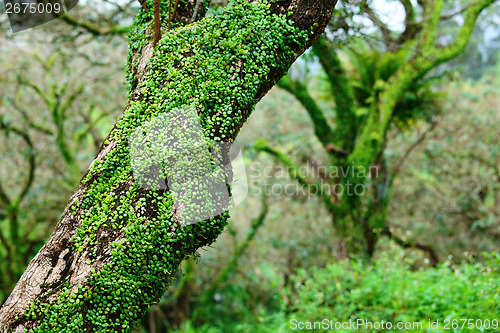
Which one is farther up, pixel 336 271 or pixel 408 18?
pixel 408 18

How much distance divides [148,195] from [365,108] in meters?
5.50

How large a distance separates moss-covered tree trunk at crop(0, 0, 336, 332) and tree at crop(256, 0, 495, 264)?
3.54 m

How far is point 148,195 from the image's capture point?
7.09 feet

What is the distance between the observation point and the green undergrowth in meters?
2.06

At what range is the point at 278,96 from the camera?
1039 centimetres

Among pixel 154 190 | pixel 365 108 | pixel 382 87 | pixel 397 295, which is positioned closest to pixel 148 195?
pixel 154 190

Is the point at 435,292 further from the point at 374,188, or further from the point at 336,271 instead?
the point at 374,188

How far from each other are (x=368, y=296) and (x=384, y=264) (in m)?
0.86

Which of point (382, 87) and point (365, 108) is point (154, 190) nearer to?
point (382, 87)

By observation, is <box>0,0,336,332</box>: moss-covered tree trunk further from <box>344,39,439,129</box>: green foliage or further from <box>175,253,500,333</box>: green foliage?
<box>344,39,439,129</box>: green foliage

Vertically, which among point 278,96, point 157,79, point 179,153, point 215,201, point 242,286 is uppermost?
point 278,96

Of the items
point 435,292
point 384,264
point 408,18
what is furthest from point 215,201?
point 408,18

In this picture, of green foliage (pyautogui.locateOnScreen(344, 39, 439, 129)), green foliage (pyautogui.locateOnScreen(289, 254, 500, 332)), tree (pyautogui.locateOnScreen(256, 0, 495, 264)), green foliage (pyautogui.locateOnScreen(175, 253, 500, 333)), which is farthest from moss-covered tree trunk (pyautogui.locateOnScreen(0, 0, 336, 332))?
green foliage (pyautogui.locateOnScreen(344, 39, 439, 129))

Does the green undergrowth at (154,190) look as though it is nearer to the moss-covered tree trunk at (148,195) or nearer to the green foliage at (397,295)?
the moss-covered tree trunk at (148,195)
